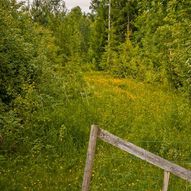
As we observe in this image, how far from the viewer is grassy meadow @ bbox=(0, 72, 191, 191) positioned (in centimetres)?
795

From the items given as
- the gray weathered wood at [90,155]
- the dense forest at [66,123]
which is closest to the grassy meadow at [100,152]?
the dense forest at [66,123]

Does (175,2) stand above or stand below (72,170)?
above

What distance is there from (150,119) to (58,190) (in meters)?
6.00

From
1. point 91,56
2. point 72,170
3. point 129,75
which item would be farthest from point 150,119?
point 91,56

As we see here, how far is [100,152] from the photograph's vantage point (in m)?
9.78

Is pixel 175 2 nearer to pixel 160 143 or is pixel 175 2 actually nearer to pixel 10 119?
pixel 160 143

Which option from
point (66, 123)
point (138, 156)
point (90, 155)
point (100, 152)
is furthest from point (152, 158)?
point (66, 123)

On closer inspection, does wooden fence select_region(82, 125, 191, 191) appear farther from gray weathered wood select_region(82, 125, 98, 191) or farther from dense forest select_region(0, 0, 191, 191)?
dense forest select_region(0, 0, 191, 191)

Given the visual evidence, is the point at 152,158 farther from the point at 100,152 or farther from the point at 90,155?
the point at 100,152

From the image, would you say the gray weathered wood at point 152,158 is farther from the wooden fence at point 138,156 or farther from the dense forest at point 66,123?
the dense forest at point 66,123

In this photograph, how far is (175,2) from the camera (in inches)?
337

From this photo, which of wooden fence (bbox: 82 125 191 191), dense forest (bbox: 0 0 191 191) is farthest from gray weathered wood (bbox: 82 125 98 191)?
dense forest (bbox: 0 0 191 191)

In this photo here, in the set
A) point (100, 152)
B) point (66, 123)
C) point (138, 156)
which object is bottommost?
point (100, 152)

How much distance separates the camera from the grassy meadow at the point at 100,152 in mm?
7953
